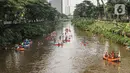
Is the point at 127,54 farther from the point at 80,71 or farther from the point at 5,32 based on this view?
the point at 5,32

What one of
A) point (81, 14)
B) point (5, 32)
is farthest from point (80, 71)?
point (81, 14)

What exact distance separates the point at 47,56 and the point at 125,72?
11.1 metres

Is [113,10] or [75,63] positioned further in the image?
[113,10]

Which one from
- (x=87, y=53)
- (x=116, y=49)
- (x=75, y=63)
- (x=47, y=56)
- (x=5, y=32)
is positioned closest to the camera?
(x=75, y=63)

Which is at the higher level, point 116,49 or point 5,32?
point 5,32

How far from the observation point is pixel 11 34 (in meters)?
40.3

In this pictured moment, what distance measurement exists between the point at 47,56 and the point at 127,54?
10441mm

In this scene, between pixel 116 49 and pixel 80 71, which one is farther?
pixel 116 49

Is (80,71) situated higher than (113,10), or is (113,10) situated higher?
(113,10)

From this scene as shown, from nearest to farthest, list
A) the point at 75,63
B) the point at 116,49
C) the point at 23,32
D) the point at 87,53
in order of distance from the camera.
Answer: the point at 75,63
the point at 87,53
the point at 116,49
the point at 23,32

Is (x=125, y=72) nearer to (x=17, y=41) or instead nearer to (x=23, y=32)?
(x=17, y=41)

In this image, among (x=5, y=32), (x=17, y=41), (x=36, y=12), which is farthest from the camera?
(x=36, y=12)

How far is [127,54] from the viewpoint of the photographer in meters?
31.9

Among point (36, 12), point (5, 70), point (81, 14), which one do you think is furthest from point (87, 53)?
point (81, 14)
